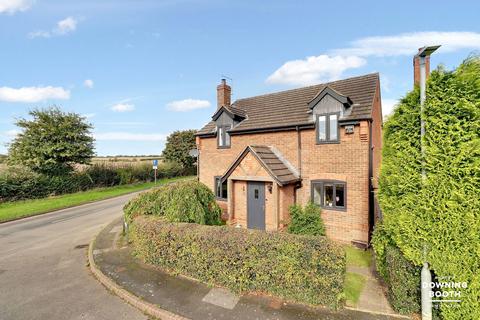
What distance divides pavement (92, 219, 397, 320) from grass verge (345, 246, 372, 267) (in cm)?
323

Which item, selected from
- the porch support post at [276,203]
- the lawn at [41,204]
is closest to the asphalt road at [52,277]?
the lawn at [41,204]

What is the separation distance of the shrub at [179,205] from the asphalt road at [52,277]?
2.79 metres

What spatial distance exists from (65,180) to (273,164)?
2372cm

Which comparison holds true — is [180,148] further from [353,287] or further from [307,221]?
[353,287]

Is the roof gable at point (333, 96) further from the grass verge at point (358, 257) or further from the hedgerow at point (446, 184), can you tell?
the grass verge at point (358, 257)

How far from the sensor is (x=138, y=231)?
28.3 feet

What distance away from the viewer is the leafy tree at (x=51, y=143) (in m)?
23.2

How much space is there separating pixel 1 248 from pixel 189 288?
34.2 feet

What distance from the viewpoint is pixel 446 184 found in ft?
14.8

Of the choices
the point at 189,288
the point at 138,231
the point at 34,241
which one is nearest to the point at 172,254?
the point at 189,288

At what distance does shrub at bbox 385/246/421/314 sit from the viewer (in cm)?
521

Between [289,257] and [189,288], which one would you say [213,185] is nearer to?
[189,288]

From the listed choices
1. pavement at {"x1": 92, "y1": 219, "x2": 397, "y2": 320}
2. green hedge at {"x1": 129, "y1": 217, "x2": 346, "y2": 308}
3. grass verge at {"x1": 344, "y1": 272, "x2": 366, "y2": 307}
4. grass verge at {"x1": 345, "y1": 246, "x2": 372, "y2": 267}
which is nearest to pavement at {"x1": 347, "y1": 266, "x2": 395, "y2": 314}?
grass verge at {"x1": 344, "y1": 272, "x2": 366, "y2": 307}

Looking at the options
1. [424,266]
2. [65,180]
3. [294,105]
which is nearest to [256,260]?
[424,266]
